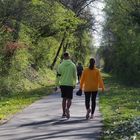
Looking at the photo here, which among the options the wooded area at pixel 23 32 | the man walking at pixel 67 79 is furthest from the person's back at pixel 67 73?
the wooded area at pixel 23 32

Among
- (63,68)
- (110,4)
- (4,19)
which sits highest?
(110,4)

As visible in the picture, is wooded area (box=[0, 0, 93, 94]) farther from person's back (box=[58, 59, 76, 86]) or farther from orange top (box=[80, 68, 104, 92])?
orange top (box=[80, 68, 104, 92])

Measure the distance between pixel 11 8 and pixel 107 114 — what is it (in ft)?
44.6

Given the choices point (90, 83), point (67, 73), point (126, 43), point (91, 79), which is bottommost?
point (90, 83)

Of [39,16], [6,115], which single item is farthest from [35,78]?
[6,115]

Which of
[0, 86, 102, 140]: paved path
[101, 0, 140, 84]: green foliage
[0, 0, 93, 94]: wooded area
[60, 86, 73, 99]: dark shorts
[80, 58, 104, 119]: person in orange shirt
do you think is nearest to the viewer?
[0, 86, 102, 140]: paved path

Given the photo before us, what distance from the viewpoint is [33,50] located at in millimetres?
42062

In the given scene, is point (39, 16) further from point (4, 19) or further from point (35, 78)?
point (35, 78)

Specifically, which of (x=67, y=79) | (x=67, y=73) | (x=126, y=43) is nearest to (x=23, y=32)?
(x=126, y=43)

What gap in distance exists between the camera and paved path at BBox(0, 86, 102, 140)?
41.7ft

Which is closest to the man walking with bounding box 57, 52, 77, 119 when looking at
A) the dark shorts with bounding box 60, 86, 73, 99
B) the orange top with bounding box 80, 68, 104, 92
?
the dark shorts with bounding box 60, 86, 73, 99

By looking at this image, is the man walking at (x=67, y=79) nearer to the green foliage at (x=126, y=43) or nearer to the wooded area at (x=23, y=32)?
the wooded area at (x=23, y=32)

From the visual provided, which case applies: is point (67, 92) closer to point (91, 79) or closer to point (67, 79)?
point (67, 79)

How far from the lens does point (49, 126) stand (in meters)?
14.7
